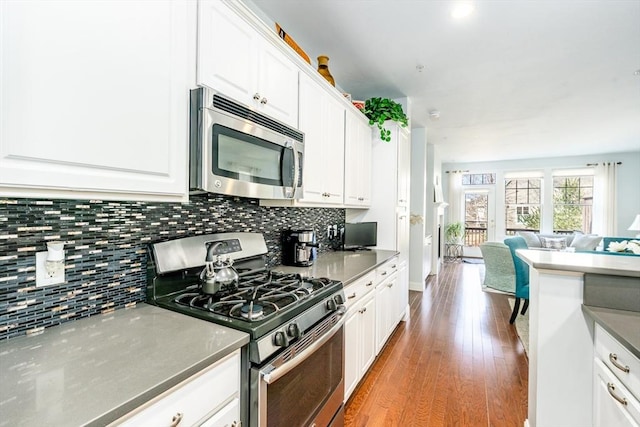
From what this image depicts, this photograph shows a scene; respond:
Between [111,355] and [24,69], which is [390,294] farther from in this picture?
[24,69]

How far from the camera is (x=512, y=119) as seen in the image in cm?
459

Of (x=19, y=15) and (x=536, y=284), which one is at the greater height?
(x=19, y=15)

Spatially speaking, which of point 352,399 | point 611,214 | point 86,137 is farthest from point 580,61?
point 611,214

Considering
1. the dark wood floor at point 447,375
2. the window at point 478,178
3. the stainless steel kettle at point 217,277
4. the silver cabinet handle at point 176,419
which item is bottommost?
the dark wood floor at point 447,375

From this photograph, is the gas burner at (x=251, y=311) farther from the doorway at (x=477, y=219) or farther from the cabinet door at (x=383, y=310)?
the doorway at (x=477, y=219)

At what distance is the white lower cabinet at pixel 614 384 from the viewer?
3.41ft

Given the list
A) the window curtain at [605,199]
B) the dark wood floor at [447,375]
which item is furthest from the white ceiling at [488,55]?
the dark wood floor at [447,375]

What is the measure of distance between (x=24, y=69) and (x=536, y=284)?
2.22 m

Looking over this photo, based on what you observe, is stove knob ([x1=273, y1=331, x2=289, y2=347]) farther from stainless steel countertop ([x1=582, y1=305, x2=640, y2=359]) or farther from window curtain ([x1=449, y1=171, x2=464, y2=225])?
window curtain ([x1=449, y1=171, x2=464, y2=225])

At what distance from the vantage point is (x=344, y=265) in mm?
2340

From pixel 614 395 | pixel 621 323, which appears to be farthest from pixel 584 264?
pixel 614 395

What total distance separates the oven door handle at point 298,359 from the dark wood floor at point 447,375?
793mm

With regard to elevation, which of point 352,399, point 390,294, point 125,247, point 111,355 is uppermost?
point 125,247

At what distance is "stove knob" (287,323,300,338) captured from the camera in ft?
3.95
